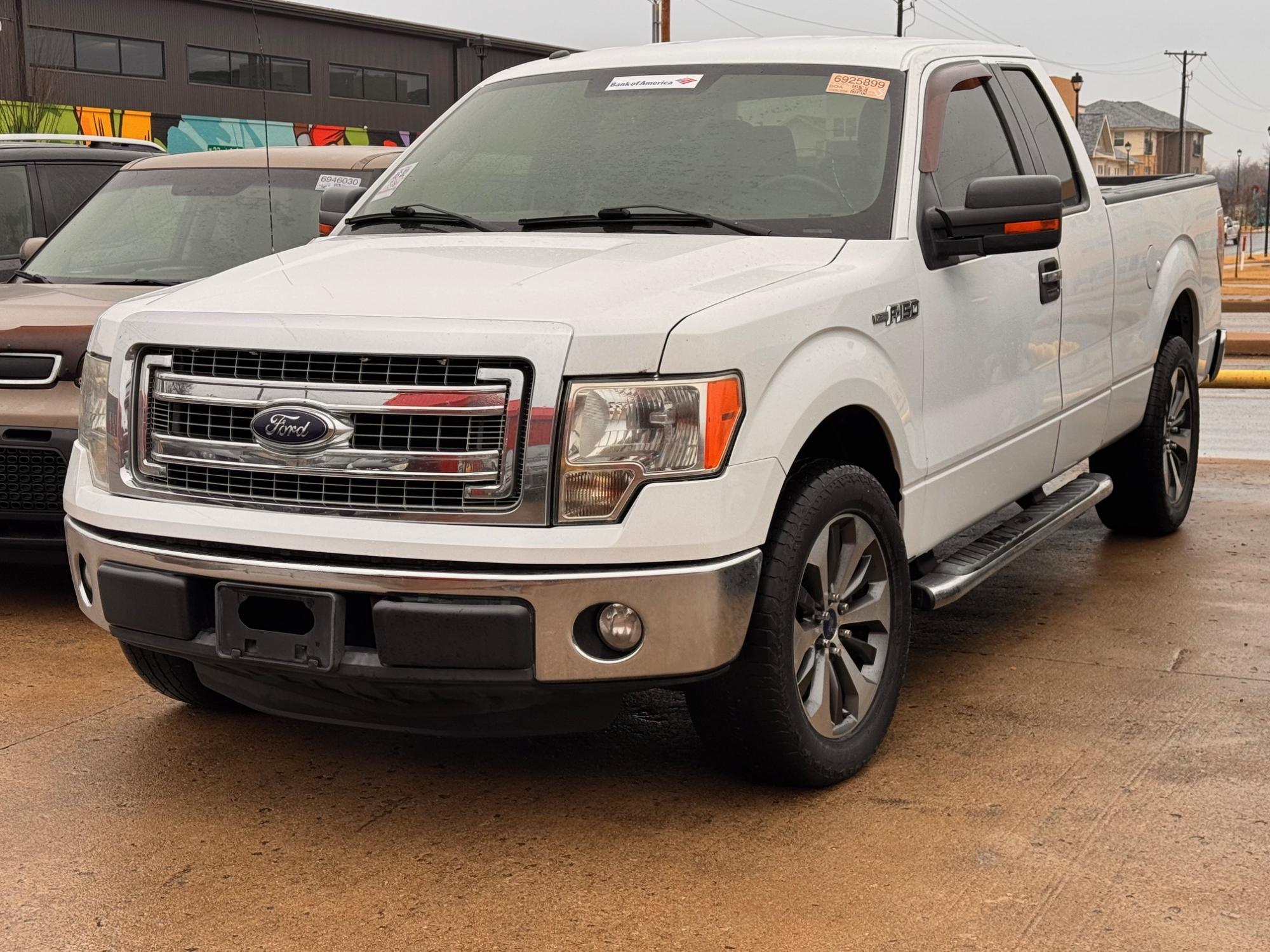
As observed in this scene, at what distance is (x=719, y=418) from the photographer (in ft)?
11.3

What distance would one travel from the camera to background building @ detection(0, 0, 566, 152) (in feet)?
134

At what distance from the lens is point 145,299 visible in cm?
404

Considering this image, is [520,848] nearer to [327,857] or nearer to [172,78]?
[327,857]

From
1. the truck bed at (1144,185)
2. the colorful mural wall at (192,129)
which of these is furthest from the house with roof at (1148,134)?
the truck bed at (1144,185)

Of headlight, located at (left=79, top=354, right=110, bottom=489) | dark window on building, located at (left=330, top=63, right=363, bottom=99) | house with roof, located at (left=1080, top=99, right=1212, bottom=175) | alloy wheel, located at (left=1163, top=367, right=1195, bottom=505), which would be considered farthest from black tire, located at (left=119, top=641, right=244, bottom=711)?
house with roof, located at (left=1080, top=99, right=1212, bottom=175)

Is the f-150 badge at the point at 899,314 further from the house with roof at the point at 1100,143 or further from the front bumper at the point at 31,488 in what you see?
the house with roof at the point at 1100,143

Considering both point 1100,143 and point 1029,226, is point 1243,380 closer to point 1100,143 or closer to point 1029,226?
point 1029,226

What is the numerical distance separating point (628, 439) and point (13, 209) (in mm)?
6450

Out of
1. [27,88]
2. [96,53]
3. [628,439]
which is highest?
[96,53]

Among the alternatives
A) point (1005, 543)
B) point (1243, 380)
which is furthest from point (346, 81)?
point (1005, 543)

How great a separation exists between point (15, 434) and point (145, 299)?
1.85 metres

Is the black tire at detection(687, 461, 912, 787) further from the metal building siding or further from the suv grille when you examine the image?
the metal building siding

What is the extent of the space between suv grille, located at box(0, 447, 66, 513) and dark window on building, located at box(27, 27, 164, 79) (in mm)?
36876

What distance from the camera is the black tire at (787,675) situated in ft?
11.9
